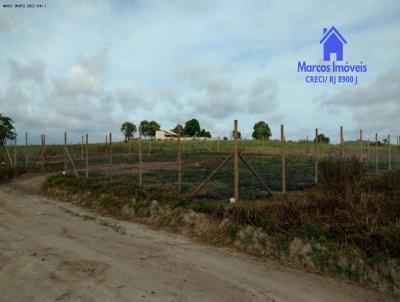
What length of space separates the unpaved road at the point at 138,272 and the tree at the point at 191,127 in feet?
264

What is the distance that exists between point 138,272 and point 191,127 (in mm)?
83844

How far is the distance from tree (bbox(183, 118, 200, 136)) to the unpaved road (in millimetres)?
80504

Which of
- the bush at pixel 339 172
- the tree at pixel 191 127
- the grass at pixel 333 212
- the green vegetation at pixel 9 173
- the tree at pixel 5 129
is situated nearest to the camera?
the grass at pixel 333 212

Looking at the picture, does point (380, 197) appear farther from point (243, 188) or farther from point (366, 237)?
point (243, 188)

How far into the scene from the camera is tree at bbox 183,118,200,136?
88688mm

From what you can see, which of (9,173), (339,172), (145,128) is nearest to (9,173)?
(9,173)

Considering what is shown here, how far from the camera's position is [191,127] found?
8888cm

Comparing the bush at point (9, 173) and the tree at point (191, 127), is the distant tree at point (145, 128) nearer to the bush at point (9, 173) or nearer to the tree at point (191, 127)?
the tree at point (191, 127)

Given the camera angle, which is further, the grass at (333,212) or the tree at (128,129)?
the tree at (128,129)

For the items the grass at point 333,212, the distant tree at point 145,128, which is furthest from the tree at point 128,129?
the grass at point 333,212

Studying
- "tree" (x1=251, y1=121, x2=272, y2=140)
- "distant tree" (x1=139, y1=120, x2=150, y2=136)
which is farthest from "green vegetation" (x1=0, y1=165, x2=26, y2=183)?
"tree" (x1=251, y1=121, x2=272, y2=140)

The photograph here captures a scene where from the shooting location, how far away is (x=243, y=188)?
11734 mm

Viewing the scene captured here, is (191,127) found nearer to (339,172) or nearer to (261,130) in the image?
(261,130)

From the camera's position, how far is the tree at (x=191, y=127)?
88.7 m
